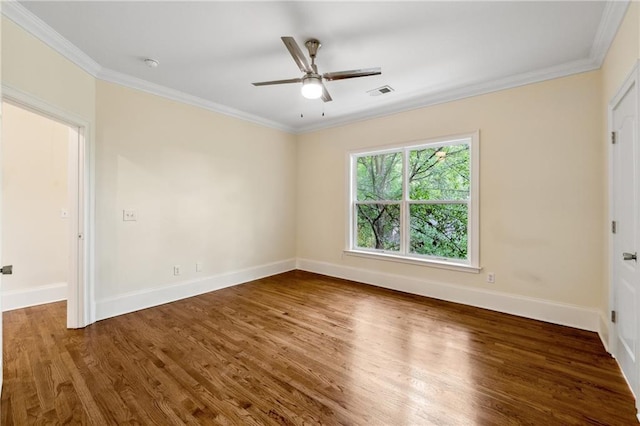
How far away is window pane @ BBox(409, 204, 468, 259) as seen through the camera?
3.73 metres

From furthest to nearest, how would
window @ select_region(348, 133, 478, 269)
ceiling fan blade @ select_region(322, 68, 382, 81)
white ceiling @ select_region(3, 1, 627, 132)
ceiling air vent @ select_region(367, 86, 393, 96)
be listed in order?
window @ select_region(348, 133, 478, 269), ceiling air vent @ select_region(367, 86, 393, 96), ceiling fan blade @ select_region(322, 68, 382, 81), white ceiling @ select_region(3, 1, 627, 132)

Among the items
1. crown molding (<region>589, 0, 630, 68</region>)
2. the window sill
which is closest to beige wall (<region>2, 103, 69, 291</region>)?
the window sill

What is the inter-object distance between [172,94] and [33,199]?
2.14 m

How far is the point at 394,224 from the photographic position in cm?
436

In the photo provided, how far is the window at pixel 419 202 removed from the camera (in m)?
3.68

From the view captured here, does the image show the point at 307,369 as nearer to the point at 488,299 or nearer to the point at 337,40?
the point at 488,299

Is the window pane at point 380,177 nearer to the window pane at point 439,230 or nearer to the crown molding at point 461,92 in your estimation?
the window pane at point 439,230

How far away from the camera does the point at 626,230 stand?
6.98 ft

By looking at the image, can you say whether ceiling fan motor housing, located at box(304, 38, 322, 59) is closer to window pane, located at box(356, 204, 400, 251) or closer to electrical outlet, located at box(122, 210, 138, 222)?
window pane, located at box(356, 204, 400, 251)

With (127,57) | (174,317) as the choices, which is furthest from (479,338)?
(127,57)

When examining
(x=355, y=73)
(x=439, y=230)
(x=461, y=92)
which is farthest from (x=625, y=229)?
(x=355, y=73)

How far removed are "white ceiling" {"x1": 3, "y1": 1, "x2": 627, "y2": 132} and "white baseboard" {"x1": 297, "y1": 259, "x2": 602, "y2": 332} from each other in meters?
2.46

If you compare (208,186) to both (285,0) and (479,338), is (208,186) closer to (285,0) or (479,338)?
(285,0)

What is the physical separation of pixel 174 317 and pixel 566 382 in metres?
3.60
